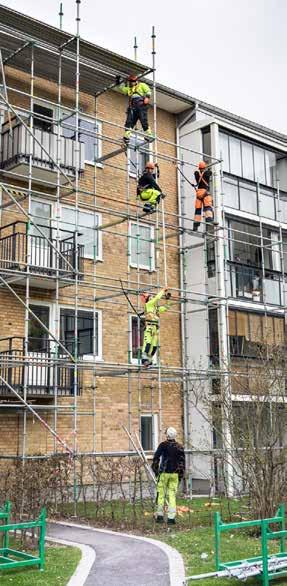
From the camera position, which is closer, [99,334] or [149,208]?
[149,208]

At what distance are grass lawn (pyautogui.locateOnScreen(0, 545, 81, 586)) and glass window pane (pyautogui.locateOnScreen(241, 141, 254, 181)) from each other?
1473 centimetres

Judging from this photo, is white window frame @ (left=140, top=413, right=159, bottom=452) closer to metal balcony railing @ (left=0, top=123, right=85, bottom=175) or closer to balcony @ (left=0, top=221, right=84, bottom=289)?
balcony @ (left=0, top=221, right=84, bottom=289)

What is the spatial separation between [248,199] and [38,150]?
7536mm

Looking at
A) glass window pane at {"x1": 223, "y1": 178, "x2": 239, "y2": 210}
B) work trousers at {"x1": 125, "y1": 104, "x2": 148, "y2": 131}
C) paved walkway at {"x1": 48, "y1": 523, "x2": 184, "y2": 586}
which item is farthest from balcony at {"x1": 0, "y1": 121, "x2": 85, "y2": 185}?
paved walkway at {"x1": 48, "y1": 523, "x2": 184, "y2": 586}

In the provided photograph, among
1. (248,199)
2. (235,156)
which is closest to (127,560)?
(248,199)

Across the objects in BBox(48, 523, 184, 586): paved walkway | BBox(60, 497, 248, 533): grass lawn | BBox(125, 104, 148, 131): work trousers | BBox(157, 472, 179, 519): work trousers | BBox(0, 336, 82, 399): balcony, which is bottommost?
BBox(48, 523, 184, 586): paved walkway

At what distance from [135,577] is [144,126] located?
11356 millimetres

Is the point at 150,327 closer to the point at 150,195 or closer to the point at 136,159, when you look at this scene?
the point at 150,195

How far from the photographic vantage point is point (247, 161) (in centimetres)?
2202

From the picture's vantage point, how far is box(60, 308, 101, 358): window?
17.6 m

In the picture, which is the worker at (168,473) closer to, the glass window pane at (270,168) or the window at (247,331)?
the window at (247,331)

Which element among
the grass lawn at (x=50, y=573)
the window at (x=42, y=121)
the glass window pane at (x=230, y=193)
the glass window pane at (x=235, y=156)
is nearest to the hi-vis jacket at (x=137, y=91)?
the window at (x=42, y=121)

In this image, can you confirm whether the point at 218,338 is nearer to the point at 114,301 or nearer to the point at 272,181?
the point at 114,301

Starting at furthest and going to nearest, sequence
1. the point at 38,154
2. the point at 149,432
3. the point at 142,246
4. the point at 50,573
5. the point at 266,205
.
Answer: the point at 266,205
the point at 142,246
the point at 149,432
the point at 38,154
the point at 50,573
